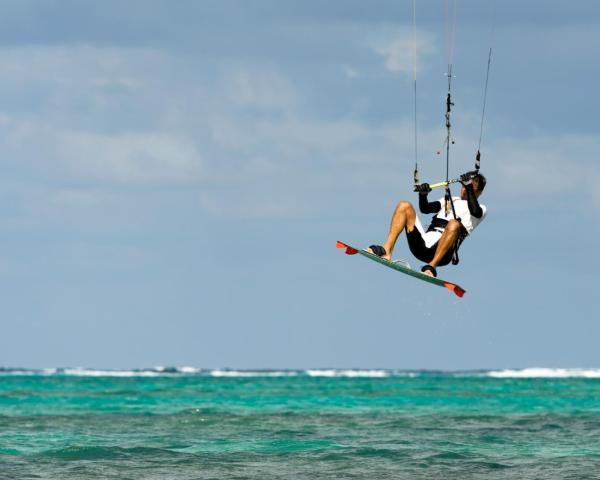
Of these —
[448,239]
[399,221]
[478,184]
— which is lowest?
[448,239]

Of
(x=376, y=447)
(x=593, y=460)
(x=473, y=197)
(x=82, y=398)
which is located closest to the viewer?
(x=473, y=197)

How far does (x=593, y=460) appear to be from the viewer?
84.0ft

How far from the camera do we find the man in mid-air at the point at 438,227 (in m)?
21.0

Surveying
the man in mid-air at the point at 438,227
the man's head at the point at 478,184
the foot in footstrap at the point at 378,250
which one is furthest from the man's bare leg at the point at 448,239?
the foot in footstrap at the point at 378,250

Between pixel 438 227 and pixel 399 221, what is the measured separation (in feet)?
2.46

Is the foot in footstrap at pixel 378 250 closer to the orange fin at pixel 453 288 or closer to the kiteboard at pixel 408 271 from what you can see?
the kiteboard at pixel 408 271

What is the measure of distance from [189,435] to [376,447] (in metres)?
6.71

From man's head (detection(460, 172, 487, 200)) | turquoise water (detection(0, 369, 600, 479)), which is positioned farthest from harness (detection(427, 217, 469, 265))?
turquoise water (detection(0, 369, 600, 479))

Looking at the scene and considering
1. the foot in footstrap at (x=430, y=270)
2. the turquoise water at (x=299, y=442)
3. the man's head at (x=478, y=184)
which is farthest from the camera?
the turquoise water at (x=299, y=442)

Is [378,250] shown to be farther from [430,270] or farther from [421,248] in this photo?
[430,270]

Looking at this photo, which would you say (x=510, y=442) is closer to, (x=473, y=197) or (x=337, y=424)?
(x=337, y=424)

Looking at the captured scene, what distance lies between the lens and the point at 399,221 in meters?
21.3

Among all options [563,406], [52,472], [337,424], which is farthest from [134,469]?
[563,406]

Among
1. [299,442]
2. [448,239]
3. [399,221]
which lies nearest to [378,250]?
[399,221]
